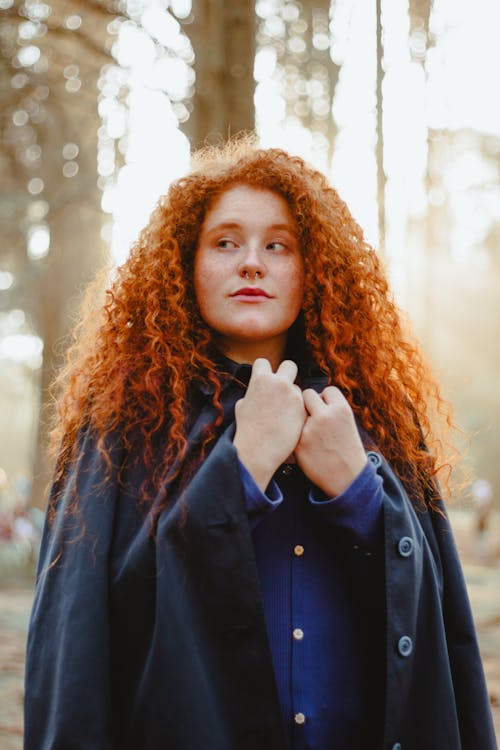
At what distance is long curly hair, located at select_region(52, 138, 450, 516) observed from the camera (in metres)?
1.85

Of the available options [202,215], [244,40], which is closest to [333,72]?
[244,40]

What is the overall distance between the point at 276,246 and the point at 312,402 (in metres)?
0.46

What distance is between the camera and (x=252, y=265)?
182cm

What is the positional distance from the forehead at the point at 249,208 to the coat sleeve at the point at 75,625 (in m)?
0.68

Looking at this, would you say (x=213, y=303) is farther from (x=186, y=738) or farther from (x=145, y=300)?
(x=186, y=738)

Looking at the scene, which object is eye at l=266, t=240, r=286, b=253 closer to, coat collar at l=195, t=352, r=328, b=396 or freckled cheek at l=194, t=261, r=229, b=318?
freckled cheek at l=194, t=261, r=229, b=318

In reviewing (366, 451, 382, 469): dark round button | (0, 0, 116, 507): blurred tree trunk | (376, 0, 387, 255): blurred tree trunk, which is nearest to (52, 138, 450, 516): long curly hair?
(366, 451, 382, 469): dark round button

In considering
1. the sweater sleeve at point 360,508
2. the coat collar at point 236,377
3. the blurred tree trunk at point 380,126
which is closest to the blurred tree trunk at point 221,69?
the blurred tree trunk at point 380,126

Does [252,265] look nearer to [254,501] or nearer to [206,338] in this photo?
[206,338]

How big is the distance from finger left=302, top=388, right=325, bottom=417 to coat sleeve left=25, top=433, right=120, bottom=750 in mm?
490

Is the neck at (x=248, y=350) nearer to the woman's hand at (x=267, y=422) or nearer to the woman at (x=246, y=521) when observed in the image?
the woman at (x=246, y=521)

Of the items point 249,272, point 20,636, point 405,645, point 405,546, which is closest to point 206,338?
point 249,272

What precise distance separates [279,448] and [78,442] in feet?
1.79

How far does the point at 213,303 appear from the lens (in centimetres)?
189
